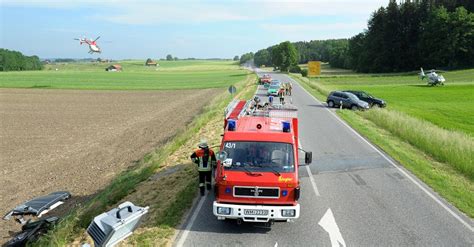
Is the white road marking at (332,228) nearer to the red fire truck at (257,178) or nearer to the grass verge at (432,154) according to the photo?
the red fire truck at (257,178)

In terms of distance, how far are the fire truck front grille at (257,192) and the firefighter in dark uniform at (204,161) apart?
7.44ft

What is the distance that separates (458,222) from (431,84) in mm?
64339

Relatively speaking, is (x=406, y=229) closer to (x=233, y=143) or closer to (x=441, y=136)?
(x=233, y=143)

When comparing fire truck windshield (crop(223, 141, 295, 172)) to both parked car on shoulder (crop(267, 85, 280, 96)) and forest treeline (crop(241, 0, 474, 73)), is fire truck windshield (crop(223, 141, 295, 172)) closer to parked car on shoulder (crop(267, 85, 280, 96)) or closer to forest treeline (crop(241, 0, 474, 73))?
parked car on shoulder (crop(267, 85, 280, 96))

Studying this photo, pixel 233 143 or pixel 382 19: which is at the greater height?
pixel 382 19

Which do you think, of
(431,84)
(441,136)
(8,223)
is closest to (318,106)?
(441,136)

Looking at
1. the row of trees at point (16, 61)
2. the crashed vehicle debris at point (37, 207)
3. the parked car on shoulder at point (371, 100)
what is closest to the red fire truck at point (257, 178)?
the crashed vehicle debris at point (37, 207)

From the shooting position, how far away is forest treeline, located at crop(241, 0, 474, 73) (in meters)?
103

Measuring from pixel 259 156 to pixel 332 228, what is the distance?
99.3 inches

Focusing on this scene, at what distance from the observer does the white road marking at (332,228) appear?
9359 mm

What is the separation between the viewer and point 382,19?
406 feet

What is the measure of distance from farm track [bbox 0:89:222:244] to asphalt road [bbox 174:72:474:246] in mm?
6744

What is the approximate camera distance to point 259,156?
32.9ft

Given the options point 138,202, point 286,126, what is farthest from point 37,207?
point 286,126
